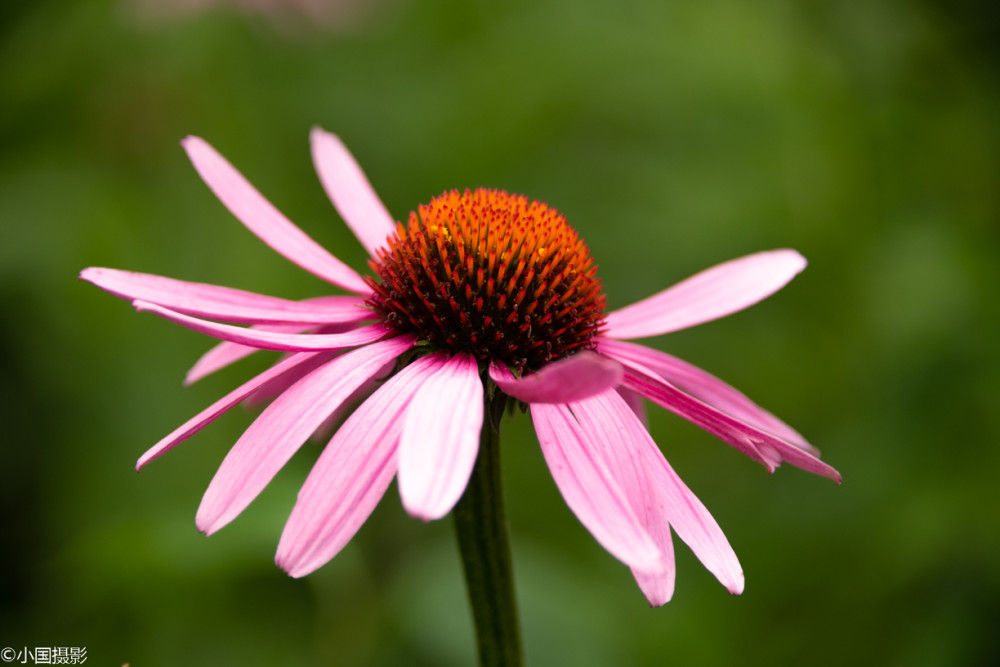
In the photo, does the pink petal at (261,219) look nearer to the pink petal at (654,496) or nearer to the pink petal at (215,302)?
the pink petal at (215,302)

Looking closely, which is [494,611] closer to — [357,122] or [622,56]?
[622,56]

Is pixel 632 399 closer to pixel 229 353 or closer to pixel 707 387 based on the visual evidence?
pixel 707 387

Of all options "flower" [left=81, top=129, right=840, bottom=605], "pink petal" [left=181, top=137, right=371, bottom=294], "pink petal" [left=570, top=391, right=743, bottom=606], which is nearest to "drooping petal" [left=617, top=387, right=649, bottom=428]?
"flower" [left=81, top=129, right=840, bottom=605]

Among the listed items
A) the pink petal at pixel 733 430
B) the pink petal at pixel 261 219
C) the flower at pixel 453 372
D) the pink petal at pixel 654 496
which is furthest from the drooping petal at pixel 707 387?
the pink petal at pixel 261 219

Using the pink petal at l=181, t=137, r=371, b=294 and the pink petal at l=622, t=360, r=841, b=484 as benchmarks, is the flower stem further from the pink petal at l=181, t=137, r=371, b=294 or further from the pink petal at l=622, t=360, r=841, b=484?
the pink petal at l=181, t=137, r=371, b=294

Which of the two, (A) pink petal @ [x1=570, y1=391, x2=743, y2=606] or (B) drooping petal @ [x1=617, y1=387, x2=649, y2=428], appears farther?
(B) drooping petal @ [x1=617, y1=387, x2=649, y2=428]
